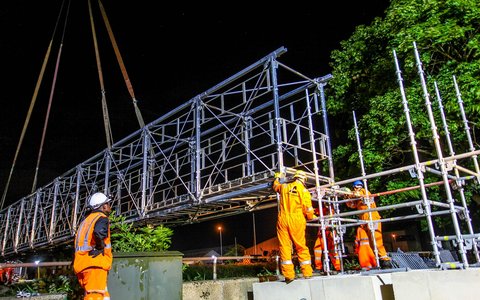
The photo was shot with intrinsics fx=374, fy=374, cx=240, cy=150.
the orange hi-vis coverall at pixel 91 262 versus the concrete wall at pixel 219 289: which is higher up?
the orange hi-vis coverall at pixel 91 262

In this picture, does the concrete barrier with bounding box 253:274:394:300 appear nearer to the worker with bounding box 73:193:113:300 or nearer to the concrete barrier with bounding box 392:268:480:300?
the concrete barrier with bounding box 392:268:480:300

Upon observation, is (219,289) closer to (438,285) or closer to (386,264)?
(386,264)

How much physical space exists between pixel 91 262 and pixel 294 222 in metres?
3.37

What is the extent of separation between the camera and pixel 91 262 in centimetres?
490

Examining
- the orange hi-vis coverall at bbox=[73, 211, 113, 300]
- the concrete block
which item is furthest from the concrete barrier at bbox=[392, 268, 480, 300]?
the orange hi-vis coverall at bbox=[73, 211, 113, 300]

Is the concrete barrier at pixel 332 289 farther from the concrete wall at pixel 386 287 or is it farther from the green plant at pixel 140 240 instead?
the green plant at pixel 140 240

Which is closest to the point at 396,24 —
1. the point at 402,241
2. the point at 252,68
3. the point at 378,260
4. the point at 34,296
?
the point at 252,68

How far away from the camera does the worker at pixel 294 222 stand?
21.0ft

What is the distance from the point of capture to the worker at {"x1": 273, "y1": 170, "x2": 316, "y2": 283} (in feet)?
21.0

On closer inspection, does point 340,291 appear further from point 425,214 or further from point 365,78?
point 365,78

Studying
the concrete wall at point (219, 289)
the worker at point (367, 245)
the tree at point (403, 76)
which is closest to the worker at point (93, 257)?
the concrete wall at point (219, 289)

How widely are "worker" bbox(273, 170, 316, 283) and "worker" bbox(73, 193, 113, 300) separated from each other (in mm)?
2857

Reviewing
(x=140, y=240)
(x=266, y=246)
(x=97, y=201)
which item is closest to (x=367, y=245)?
(x=140, y=240)

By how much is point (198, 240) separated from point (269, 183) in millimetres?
20797
